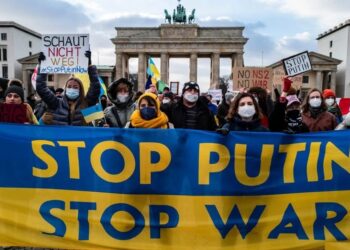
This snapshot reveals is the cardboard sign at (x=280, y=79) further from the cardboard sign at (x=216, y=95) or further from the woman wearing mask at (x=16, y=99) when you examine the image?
the woman wearing mask at (x=16, y=99)

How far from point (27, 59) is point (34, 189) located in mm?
74260

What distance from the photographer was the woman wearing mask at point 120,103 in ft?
17.6

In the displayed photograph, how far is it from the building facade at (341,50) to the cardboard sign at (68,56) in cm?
7129

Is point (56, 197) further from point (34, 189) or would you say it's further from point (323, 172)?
point (323, 172)

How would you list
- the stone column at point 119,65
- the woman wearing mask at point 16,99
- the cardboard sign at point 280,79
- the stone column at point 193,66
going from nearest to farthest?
1. the woman wearing mask at point 16,99
2. the cardboard sign at point 280,79
3. the stone column at point 119,65
4. the stone column at point 193,66

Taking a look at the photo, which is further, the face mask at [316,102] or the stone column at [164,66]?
the stone column at [164,66]

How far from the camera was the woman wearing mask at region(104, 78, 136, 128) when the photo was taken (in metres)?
5.38

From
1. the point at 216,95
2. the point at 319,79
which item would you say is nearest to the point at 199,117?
the point at 216,95

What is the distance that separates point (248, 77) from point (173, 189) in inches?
220

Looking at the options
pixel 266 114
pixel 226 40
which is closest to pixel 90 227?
pixel 266 114

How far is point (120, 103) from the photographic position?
541 cm

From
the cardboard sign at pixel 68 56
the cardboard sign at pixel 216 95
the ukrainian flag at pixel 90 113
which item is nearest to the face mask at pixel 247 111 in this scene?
the ukrainian flag at pixel 90 113

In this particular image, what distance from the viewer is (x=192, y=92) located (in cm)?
523

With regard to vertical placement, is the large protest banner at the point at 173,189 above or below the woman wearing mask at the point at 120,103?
below
